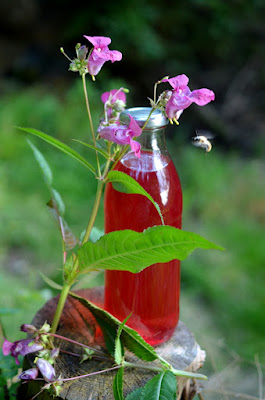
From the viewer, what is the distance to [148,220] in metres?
0.89

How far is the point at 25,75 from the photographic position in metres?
4.37

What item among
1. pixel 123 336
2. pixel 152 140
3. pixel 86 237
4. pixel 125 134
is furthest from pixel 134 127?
pixel 123 336

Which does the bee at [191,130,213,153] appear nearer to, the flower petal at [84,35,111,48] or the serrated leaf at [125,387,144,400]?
the flower petal at [84,35,111,48]

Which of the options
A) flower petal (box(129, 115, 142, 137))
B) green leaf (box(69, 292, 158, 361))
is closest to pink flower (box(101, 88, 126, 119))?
flower petal (box(129, 115, 142, 137))

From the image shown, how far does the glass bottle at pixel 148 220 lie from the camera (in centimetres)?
88

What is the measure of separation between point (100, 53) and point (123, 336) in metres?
0.48

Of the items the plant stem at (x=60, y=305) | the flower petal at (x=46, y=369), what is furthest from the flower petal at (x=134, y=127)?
the flower petal at (x=46, y=369)

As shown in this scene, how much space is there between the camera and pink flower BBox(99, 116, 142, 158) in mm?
756

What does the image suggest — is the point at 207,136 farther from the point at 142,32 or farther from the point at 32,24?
the point at 32,24

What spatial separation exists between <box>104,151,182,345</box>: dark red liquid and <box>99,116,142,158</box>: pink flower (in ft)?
0.41

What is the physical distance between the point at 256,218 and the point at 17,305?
188 centimetres

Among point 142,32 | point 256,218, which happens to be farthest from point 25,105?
point 256,218

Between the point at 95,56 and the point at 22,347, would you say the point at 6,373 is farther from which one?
the point at 95,56

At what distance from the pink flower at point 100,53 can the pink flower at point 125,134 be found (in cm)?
11
